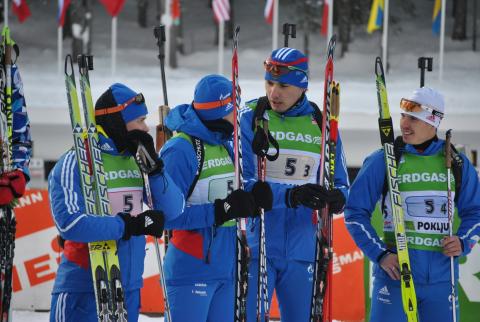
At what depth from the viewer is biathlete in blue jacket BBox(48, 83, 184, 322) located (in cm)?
451

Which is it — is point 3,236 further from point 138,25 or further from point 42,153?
point 138,25

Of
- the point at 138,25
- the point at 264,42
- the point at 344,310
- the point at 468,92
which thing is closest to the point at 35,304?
the point at 344,310

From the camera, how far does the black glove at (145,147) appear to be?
Answer: 4656 mm

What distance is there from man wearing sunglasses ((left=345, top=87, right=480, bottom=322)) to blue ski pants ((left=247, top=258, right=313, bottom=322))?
35 cm

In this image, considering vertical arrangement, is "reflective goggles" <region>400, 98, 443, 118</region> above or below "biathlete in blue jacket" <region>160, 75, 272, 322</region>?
above

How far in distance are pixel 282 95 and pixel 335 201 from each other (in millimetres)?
656

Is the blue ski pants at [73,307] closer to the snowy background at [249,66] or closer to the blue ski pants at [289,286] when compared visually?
the blue ski pants at [289,286]

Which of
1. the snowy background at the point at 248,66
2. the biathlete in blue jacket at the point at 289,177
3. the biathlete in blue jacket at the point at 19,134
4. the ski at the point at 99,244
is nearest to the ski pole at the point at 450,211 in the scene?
the biathlete in blue jacket at the point at 289,177

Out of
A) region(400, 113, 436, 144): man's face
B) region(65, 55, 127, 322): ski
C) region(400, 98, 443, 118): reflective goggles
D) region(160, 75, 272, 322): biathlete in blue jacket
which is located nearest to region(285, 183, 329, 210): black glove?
region(160, 75, 272, 322): biathlete in blue jacket

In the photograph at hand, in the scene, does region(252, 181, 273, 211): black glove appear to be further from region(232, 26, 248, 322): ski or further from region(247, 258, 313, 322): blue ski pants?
region(247, 258, 313, 322): blue ski pants

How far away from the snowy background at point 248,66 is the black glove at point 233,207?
46.1ft

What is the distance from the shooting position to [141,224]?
4.59 meters

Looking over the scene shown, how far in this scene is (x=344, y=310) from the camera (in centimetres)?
787

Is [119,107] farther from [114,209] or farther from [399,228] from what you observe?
[399,228]
